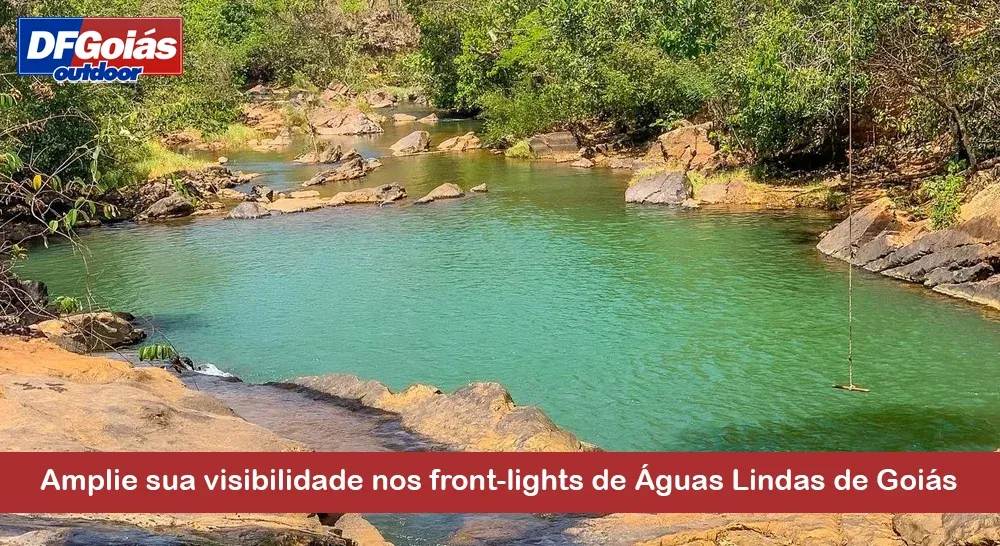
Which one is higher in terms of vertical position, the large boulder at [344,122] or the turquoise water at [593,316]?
the large boulder at [344,122]

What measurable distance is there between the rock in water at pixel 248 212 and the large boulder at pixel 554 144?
17.4m

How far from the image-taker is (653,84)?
155 ft

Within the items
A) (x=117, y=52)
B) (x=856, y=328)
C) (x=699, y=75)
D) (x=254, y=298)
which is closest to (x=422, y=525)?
(x=856, y=328)

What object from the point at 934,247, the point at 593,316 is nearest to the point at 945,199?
the point at 934,247

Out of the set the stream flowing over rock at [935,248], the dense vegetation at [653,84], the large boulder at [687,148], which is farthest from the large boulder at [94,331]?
the large boulder at [687,148]

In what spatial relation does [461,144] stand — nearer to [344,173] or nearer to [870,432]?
[344,173]

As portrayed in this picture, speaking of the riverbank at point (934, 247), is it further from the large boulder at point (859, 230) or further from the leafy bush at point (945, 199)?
the leafy bush at point (945, 199)

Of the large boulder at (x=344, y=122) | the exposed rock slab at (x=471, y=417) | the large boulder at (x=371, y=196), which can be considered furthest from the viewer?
the large boulder at (x=344, y=122)

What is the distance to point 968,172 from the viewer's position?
94.3ft

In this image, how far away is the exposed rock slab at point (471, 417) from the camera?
13.1m

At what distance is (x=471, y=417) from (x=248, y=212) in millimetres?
25758

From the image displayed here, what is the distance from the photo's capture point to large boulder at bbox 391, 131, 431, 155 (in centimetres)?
5466

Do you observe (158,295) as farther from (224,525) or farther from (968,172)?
(968,172)

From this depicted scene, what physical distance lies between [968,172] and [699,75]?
14.6 m
